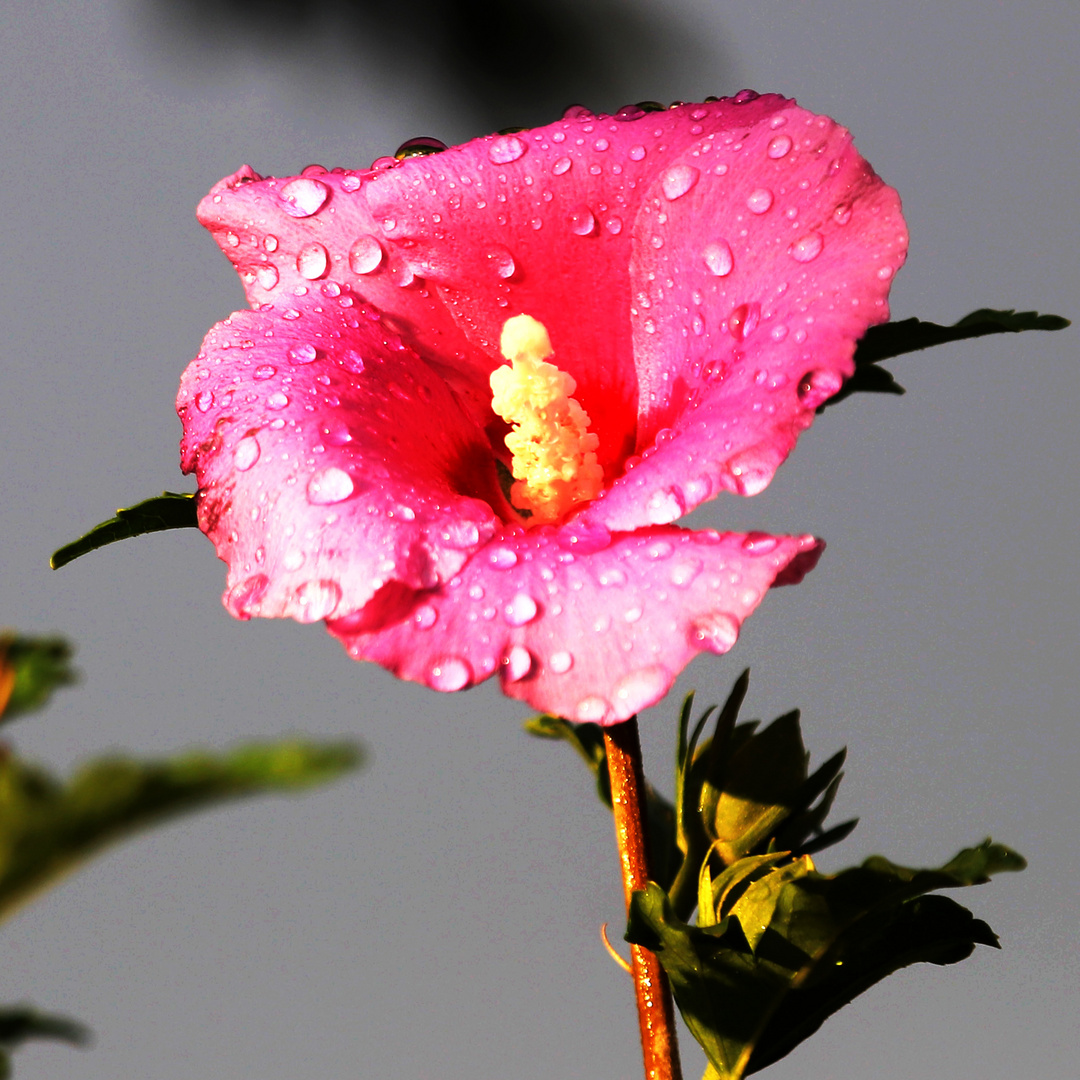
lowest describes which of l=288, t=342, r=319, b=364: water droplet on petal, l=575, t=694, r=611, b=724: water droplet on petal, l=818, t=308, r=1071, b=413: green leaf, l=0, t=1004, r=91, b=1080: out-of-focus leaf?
l=0, t=1004, r=91, b=1080: out-of-focus leaf

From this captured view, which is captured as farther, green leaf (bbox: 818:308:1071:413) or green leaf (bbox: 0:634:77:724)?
green leaf (bbox: 818:308:1071:413)

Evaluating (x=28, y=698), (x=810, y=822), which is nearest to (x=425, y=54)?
(x=810, y=822)

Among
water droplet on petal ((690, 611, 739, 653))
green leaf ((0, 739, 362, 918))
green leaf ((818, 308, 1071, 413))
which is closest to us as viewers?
green leaf ((0, 739, 362, 918))

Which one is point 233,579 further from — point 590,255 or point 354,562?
point 590,255

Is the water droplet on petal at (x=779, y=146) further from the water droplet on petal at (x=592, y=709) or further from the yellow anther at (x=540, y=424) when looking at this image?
the water droplet on petal at (x=592, y=709)

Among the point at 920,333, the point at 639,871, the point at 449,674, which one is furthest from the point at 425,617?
the point at 920,333

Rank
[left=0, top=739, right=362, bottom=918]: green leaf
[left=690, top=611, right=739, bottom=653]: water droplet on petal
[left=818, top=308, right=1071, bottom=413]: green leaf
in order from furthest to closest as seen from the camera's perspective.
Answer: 1. [left=818, top=308, right=1071, bottom=413]: green leaf
2. [left=690, top=611, right=739, bottom=653]: water droplet on petal
3. [left=0, top=739, right=362, bottom=918]: green leaf

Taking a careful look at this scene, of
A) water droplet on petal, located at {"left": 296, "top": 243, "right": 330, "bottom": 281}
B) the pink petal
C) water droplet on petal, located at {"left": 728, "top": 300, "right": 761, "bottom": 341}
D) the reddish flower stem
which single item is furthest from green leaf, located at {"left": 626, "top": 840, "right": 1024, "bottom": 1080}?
water droplet on petal, located at {"left": 296, "top": 243, "right": 330, "bottom": 281}

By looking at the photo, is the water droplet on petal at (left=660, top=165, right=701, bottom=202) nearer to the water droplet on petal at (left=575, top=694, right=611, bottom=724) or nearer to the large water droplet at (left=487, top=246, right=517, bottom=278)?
the large water droplet at (left=487, top=246, right=517, bottom=278)
